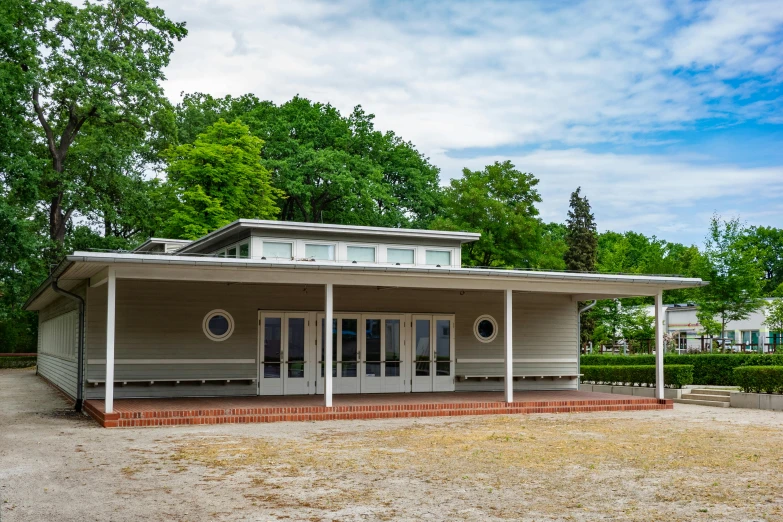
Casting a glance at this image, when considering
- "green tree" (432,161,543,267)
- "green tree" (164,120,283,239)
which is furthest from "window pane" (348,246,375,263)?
"green tree" (432,161,543,267)

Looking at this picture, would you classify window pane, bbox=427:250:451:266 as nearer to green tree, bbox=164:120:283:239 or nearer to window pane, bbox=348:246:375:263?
window pane, bbox=348:246:375:263

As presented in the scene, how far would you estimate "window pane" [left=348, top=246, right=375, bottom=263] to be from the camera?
71.7 feet

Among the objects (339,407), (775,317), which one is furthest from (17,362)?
(775,317)

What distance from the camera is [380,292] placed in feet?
61.2

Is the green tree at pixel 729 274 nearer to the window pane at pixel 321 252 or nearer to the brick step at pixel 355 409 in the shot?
the brick step at pixel 355 409

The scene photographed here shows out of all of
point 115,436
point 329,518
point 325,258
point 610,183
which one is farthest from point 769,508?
point 610,183

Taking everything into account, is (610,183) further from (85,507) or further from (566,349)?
(85,507)

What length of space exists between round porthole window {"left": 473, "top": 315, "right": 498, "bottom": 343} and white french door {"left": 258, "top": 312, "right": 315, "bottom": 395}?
171 inches

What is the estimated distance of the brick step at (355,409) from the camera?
45.0ft

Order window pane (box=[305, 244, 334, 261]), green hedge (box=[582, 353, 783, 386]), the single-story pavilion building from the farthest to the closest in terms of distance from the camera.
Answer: green hedge (box=[582, 353, 783, 386]), window pane (box=[305, 244, 334, 261]), the single-story pavilion building

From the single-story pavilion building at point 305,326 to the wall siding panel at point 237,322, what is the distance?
3cm

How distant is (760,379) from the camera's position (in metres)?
18.2

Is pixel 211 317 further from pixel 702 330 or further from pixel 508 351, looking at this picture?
pixel 702 330

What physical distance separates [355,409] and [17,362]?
28.4 m
